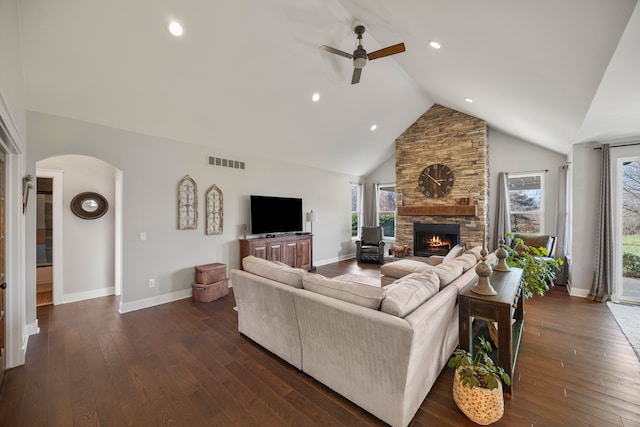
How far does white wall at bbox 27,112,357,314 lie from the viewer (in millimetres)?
3287

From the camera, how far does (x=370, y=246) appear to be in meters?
7.14

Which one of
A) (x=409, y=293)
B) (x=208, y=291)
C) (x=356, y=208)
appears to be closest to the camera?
(x=409, y=293)

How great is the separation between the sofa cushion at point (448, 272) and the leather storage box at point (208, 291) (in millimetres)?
3358

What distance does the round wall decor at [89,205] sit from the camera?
4148mm

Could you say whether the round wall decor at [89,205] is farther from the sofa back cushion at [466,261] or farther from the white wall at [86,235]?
the sofa back cushion at [466,261]

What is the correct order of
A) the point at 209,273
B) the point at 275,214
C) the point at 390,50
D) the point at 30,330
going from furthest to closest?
the point at 275,214 < the point at 209,273 < the point at 390,50 < the point at 30,330

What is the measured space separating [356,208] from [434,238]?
268 cm

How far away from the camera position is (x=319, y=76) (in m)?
4.15

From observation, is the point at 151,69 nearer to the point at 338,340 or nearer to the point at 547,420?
the point at 338,340

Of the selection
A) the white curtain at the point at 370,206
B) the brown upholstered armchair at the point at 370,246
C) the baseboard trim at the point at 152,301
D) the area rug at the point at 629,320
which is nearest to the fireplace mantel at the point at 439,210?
the brown upholstered armchair at the point at 370,246

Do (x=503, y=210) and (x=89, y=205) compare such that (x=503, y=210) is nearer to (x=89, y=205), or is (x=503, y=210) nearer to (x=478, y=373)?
(x=478, y=373)

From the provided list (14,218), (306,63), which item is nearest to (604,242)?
(306,63)

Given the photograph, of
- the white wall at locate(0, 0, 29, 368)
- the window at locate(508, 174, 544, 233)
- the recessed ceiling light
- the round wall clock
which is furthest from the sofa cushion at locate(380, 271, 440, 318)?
the window at locate(508, 174, 544, 233)

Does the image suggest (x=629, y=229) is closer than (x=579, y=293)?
Yes
